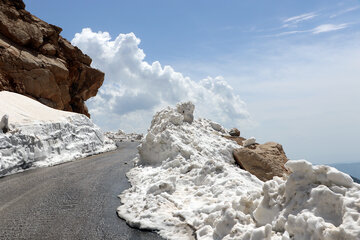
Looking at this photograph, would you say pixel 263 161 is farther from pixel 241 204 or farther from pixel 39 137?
pixel 39 137

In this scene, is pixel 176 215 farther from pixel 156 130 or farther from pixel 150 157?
pixel 156 130

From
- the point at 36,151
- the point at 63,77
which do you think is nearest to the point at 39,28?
the point at 63,77

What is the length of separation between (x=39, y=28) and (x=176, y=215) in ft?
135

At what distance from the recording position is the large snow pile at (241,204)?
456 centimetres

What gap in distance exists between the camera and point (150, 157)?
1531 cm

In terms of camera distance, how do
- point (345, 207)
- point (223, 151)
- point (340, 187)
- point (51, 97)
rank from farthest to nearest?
point (51, 97)
point (223, 151)
point (340, 187)
point (345, 207)

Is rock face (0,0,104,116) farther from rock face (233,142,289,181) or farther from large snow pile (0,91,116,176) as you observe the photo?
rock face (233,142,289,181)

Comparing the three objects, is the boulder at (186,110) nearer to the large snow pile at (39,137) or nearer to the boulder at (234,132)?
the boulder at (234,132)

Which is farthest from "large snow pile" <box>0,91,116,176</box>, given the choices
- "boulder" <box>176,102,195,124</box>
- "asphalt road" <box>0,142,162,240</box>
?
"boulder" <box>176,102,195,124</box>

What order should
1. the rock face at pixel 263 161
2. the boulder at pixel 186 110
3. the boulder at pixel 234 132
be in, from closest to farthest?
the rock face at pixel 263 161
the boulder at pixel 186 110
the boulder at pixel 234 132

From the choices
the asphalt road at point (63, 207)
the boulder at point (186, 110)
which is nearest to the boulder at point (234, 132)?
the boulder at point (186, 110)

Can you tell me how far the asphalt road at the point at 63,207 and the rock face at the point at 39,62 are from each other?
25.0 m

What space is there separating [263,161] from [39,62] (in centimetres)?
3407

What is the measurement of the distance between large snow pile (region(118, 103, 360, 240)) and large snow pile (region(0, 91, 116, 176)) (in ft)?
24.5
